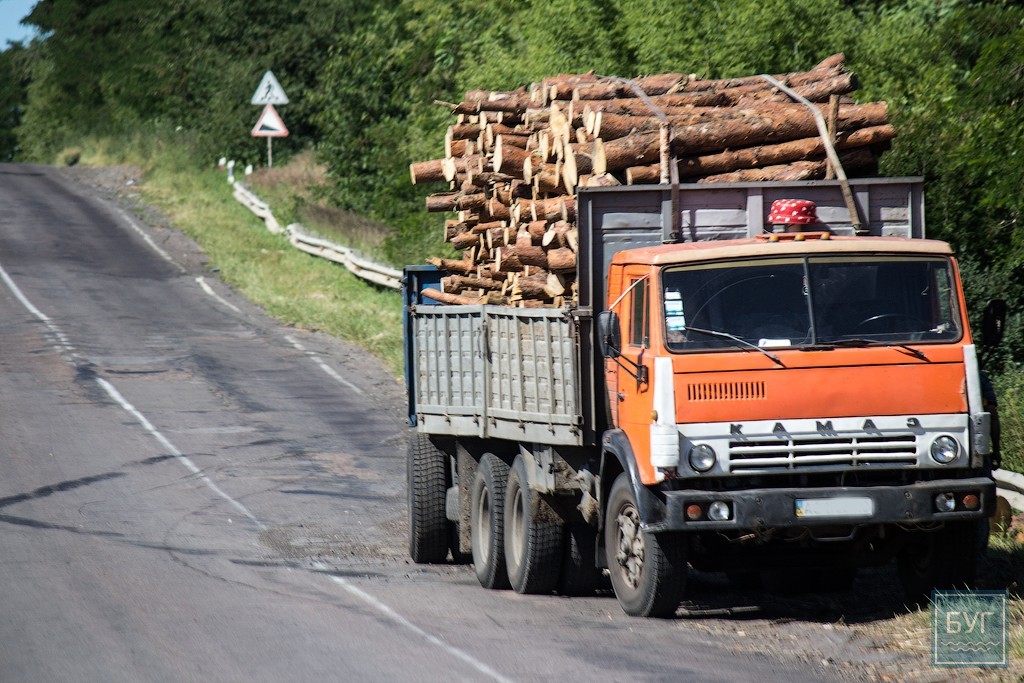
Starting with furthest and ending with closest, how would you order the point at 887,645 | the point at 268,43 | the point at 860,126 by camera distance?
the point at 268,43
the point at 860,126
the point at 887,645

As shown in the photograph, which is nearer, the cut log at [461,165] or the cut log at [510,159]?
the cut log at [510,159]

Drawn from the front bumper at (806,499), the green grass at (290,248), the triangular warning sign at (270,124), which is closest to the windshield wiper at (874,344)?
the front bumper at (806,499)

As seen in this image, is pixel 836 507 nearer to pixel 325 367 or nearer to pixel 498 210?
pixel 498 210

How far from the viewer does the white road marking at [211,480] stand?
313 inches

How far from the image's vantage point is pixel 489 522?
11.0 m

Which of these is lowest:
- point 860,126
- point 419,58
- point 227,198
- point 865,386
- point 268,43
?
point 865,386

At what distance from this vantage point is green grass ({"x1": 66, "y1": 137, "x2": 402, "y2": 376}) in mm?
24281

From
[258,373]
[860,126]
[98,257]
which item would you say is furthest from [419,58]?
[860,126]

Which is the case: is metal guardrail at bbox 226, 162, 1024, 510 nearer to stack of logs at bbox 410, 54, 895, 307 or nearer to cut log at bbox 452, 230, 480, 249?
cut log at bbox 452, 230, 480, 249

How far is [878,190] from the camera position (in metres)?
9.55

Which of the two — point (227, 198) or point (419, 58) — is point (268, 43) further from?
point (419, 58)

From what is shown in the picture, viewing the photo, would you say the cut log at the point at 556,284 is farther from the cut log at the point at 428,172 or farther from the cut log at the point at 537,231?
the cut log at the point at 428,172

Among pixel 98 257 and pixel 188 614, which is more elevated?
pixel 98 257

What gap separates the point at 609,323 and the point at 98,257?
23.5 metres
